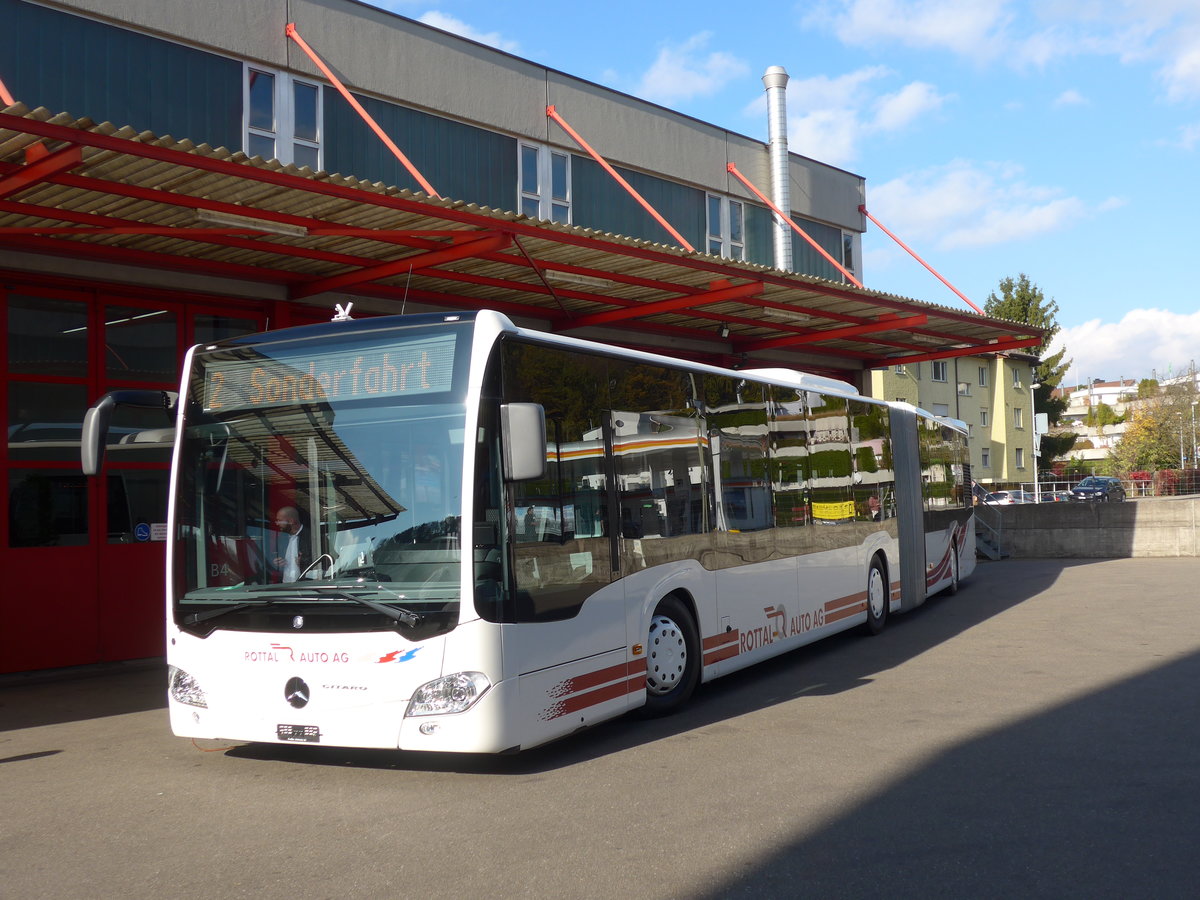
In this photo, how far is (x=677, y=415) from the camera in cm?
915

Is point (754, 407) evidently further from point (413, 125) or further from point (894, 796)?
point (413, 125)

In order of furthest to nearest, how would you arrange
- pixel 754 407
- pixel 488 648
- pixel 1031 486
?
pixel 1031 486, pixel 754 407, pixel 488 648

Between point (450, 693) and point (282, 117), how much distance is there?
10.6 metres

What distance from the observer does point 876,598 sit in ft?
45.7

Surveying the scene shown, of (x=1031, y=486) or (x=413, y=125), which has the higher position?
(x=413, y=125)

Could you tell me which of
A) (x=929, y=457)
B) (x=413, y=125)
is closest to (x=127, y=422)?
(x=413, y=125)

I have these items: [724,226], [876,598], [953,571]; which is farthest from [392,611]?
[724,226]

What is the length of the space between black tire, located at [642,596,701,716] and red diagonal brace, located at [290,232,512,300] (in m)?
4.08

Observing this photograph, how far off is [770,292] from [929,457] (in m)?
3.53

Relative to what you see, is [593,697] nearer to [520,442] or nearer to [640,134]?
[520,442]

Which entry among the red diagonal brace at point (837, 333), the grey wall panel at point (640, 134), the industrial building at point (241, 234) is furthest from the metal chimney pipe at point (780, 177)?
the industrial building at point (241, 234)

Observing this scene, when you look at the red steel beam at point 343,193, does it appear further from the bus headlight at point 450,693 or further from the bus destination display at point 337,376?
the bus headlight at point 450,693

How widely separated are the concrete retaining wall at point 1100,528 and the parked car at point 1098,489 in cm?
1759

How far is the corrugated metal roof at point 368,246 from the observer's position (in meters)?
9.08
